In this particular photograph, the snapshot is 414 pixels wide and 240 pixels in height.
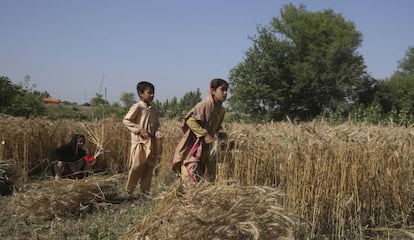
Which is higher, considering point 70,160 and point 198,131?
point 198,131

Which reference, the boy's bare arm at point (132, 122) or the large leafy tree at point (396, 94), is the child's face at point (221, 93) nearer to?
the boy's bare arm at point (132, 122)

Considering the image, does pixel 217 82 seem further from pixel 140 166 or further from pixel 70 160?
pixel 70 160

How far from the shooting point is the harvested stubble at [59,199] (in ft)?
15.2

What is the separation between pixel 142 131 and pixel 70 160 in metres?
1.75

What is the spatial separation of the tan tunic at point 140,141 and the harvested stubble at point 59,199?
511mm

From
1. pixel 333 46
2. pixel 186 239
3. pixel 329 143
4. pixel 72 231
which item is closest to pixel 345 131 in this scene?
pixel 329 143

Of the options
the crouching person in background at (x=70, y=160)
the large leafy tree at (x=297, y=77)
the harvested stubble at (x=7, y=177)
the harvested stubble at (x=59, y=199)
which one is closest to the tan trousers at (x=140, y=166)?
the harvested stubble at (x=59, y=199)

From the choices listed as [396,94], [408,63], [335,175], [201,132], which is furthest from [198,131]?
[408,63]

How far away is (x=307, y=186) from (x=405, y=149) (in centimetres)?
150

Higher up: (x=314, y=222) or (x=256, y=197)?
(x=256, y=197)

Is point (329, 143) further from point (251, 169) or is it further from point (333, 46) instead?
point (333, 46)

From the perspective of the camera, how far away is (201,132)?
4.04 m

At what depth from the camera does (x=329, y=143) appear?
13.3 feet

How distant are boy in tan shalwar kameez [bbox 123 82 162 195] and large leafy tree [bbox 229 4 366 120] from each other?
24397 millimetres
